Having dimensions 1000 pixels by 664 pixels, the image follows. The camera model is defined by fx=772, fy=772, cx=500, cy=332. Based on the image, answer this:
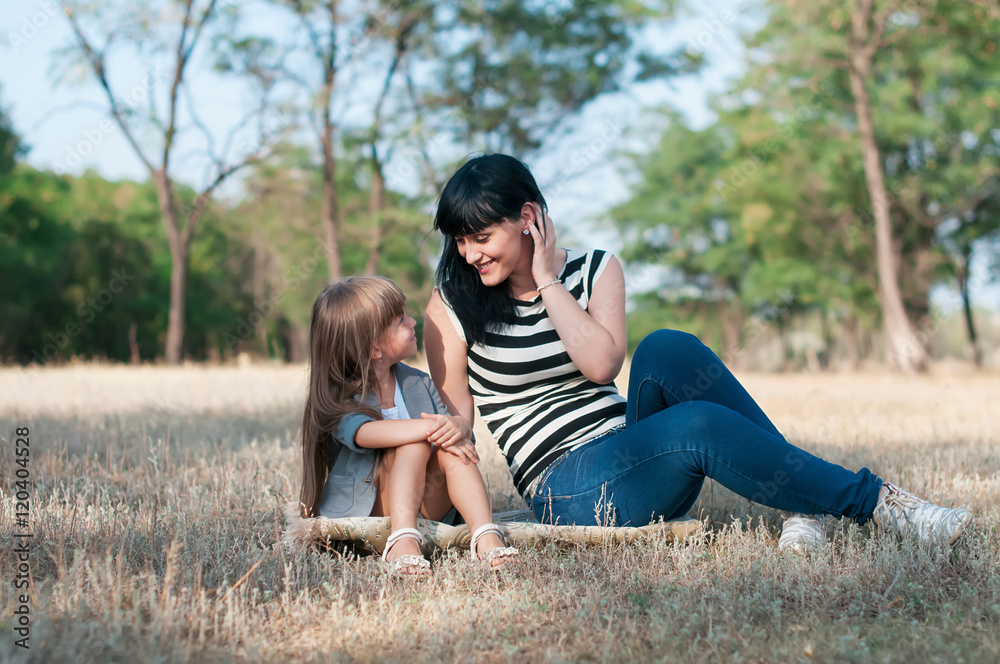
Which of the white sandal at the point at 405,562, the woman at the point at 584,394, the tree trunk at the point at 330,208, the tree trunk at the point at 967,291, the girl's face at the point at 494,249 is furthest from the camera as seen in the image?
the tree trunk at the point at 967,291

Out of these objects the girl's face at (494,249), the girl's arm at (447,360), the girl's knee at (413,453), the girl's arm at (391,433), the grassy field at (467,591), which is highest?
the girl's face at (494,249)

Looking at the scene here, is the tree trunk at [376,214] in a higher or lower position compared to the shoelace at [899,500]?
higher

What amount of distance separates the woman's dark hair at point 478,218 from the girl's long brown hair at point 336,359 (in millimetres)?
275

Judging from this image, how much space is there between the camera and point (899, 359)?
48.8 ft

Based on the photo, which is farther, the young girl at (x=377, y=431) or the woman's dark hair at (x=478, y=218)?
the woman's dark hair at (x=478, y=218)

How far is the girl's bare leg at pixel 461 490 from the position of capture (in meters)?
2.96

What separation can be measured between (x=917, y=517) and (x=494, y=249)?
6.17 feet

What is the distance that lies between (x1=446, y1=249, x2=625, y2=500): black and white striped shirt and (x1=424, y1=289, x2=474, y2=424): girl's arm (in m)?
0.04

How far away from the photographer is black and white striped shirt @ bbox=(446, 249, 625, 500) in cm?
319

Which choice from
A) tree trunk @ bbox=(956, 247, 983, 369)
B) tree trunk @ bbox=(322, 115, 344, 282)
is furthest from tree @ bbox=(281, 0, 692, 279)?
tree trunk @ bbox=(956, 247, 983, 369)

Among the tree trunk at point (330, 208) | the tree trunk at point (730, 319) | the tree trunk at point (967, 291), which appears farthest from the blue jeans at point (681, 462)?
the tree trunk at point (730, 319)

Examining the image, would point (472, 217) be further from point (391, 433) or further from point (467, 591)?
point (467, 591)

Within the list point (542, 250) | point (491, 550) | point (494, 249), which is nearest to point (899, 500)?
point (491, 550)

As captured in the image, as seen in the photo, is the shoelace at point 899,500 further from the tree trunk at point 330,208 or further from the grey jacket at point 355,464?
the tree trunk at point 330,208
